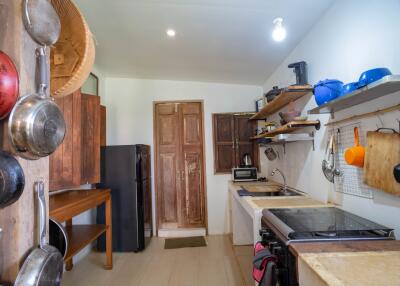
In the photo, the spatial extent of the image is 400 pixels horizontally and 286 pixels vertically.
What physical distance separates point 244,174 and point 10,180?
10.3 ft

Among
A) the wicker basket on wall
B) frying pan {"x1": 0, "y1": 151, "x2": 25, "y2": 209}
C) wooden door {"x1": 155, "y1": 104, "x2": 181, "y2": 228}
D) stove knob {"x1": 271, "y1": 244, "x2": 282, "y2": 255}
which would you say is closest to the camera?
frying pan {"x1": 0, "y1": 151, "x2": 25, "y2": 209}

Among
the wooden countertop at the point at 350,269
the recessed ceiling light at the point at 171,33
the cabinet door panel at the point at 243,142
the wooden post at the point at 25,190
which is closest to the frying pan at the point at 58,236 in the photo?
the wooden post at the point at 25,190

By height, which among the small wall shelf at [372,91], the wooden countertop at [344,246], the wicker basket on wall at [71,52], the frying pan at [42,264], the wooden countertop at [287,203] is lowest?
the wooden countertop at [344,246]

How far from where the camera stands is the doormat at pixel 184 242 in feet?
10.8

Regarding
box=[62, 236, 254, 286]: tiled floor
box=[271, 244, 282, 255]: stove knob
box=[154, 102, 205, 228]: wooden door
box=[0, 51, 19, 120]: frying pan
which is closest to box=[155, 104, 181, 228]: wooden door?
box=[154, 102, 205, 228]: wooden door

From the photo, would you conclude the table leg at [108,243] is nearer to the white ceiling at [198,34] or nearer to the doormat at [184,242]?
the doormat at [184,242]

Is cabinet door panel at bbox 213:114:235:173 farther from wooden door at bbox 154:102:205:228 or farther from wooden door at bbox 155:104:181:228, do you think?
wooden door at bbox 155:104:181:228

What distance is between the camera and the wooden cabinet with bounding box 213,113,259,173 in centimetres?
381

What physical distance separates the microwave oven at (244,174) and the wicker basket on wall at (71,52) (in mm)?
2862

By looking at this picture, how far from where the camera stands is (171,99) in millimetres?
3834

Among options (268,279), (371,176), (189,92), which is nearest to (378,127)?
(371,176)

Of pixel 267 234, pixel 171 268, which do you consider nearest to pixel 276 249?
pixel 267 234

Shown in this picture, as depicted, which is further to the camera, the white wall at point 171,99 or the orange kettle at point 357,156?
the white wall at point 171,99

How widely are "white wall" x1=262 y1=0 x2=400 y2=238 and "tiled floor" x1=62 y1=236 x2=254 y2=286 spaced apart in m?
1.18
